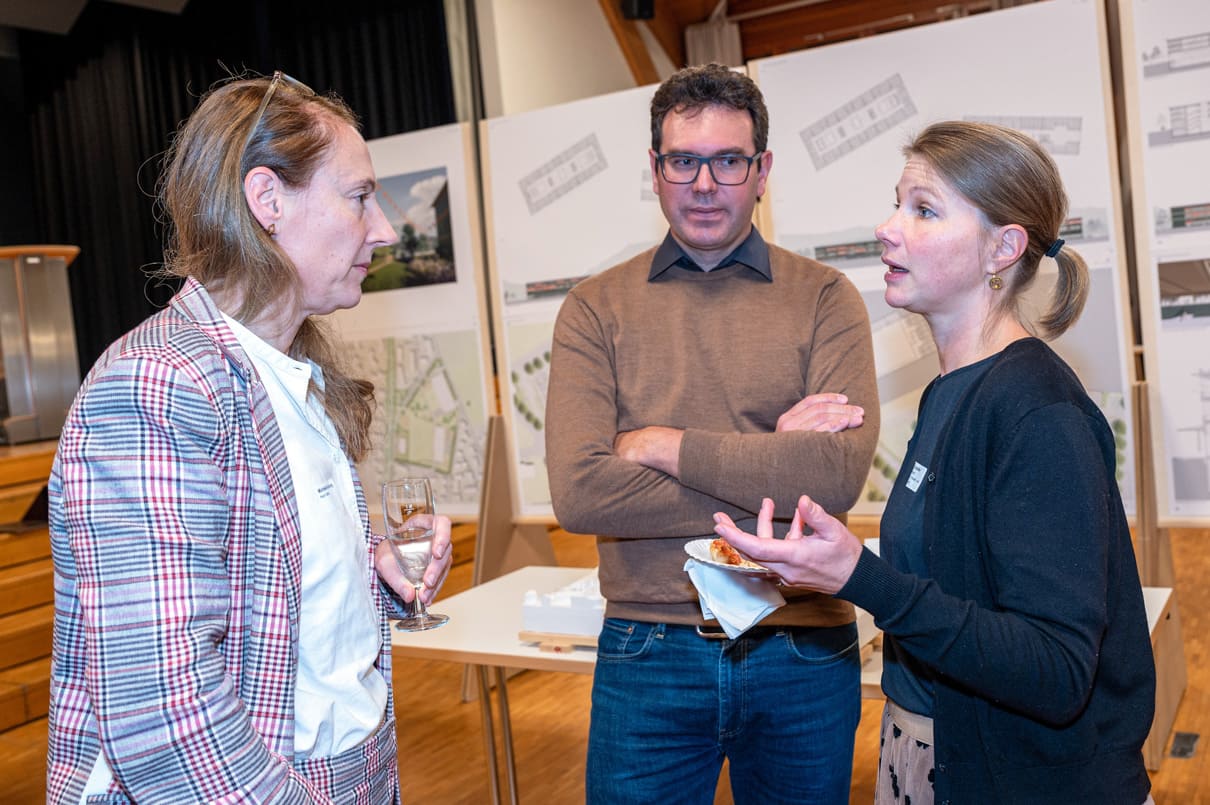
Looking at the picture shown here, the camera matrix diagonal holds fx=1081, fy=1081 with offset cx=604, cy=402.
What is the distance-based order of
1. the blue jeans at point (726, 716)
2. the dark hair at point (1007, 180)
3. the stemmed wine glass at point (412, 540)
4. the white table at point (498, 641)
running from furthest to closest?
the white table at point (498, 641) < the blue jeans at point (726, 716) < the stemmed wine glass at point (412, 540) < the dark hair at point (1007, 180)

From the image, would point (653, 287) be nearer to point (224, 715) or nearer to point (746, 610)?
point (746, 610)

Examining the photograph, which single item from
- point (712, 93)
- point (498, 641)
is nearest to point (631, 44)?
point (498, 641)

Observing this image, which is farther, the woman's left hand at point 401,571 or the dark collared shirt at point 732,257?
the dark collared shirt at point 732,257

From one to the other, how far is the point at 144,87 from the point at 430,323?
6409 mm

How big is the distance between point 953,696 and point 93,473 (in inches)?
42.3

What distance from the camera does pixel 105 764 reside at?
3.76 ft

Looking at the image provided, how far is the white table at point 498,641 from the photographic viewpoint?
104 inches

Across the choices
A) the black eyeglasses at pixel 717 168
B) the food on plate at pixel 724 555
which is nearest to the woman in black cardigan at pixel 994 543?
the food on plate at pixel 724 555

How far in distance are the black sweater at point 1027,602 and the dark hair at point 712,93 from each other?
0.82 meters

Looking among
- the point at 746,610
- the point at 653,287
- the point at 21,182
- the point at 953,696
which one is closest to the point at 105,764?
the point at 746,610

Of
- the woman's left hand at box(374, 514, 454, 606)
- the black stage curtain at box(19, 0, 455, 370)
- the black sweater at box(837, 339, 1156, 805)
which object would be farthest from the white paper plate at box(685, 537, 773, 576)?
the black stage curtain at box(19, 0, 455, 370)

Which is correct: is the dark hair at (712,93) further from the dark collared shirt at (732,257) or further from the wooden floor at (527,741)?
the wooden floor at (527,741)

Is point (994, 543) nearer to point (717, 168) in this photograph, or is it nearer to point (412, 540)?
point (412, 540)

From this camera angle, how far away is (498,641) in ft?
9.29
